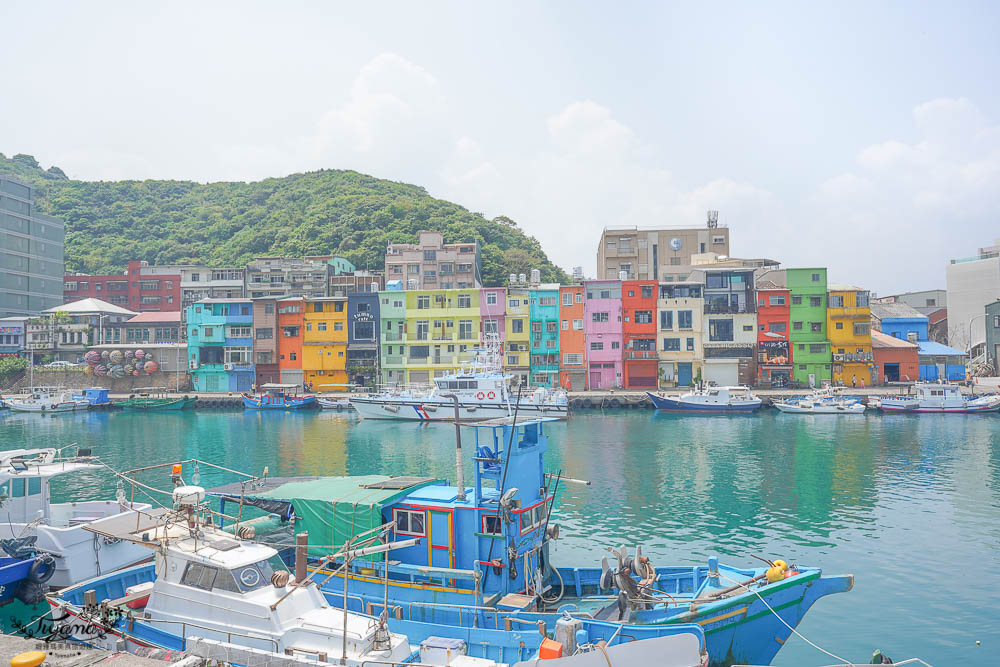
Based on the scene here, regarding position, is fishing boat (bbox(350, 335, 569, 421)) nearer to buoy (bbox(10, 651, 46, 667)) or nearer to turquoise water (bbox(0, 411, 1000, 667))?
turquoise water (bbox(0, 411, 1000, 667))

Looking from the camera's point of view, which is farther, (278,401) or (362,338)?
(362,338)

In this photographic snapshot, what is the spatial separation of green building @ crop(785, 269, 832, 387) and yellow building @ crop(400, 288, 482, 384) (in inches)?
1216

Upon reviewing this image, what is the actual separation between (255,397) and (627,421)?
33.1m

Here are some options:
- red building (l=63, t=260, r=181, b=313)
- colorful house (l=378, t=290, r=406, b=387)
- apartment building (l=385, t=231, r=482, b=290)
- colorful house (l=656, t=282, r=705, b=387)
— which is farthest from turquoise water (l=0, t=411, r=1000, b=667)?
red building (l=63, t=260, r=181, b=313)

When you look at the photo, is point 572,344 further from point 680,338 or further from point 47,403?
point 47,403

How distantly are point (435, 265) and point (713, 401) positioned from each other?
33.8 meters

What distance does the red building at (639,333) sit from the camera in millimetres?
64500

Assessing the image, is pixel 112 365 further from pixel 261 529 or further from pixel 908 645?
pixel 908 645

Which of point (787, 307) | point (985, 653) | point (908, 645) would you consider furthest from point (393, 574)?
point (787, 307)

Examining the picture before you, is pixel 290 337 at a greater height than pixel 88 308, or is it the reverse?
pixel 88 308

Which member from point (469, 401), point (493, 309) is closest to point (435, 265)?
point (493, 309)

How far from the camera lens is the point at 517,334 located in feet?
213

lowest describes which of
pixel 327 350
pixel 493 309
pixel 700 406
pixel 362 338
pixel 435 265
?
pixel 700 406

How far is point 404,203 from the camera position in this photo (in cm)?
9381
